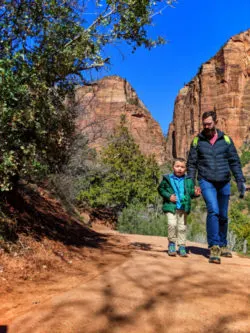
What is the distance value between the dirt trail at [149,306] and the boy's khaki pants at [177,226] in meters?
1.42

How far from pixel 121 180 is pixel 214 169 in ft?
53.9

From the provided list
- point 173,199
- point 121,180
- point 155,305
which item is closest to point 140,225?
point 121,180

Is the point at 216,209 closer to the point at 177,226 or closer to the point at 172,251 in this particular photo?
the point at 177,226

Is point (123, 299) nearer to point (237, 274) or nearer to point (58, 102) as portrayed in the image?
point (237, 274)

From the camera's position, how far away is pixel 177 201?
5090mm

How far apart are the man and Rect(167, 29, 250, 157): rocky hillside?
7089 cm

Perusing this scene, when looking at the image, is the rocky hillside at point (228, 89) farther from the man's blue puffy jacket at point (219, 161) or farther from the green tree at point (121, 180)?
the man's blue puffy jacket at point (219, 161)

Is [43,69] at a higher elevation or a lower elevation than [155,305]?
higher

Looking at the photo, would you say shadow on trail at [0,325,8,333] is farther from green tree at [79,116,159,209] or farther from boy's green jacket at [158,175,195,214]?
green tree at [79,116,159,209]

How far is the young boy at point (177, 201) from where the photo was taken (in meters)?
5.06

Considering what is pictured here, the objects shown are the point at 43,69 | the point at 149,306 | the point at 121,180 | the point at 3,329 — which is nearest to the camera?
the point at 3,329

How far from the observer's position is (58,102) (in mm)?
5422

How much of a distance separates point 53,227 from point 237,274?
375 centimetres

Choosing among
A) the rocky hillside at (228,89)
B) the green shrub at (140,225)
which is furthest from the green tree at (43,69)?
the rocky hillside at (228,89)
